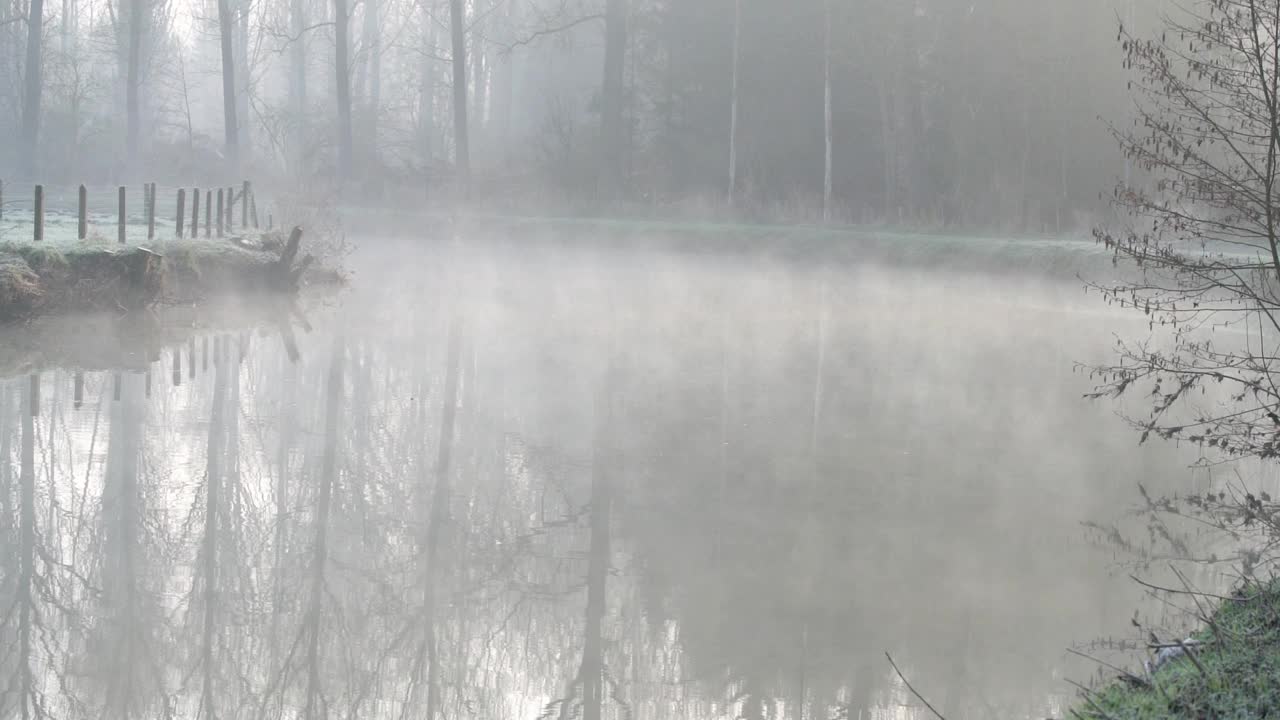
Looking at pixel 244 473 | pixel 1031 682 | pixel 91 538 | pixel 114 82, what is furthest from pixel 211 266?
pixel 114 82

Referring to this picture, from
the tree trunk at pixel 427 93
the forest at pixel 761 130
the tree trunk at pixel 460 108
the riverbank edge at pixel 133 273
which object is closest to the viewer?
the riverbank edge at pixel 133 273

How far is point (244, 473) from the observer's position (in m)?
11.7

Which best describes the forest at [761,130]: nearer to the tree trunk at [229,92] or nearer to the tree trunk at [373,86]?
the tree trunk at [229,92]

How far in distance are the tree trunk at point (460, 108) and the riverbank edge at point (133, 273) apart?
15.4 meters

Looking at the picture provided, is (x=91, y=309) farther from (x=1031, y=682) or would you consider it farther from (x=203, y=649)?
(x=1031, y=682)

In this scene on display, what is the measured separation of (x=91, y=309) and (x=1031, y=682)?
15.9 meters

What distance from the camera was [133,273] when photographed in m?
20.7

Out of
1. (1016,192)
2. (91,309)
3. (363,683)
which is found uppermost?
(1016,192)

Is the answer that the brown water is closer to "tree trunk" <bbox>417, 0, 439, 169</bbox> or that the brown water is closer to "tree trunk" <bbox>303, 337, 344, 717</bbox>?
"tree trunk" <bbox>303, 337, 344, 717</bbox>

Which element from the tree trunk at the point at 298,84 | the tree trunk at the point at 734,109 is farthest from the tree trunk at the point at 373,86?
the tree trunk at the point at 734,109

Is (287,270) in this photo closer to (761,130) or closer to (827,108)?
(827,108)

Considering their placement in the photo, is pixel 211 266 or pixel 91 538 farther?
pixel 211 266

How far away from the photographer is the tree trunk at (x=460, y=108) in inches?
1616

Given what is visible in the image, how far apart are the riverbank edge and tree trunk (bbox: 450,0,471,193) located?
50.7ft
